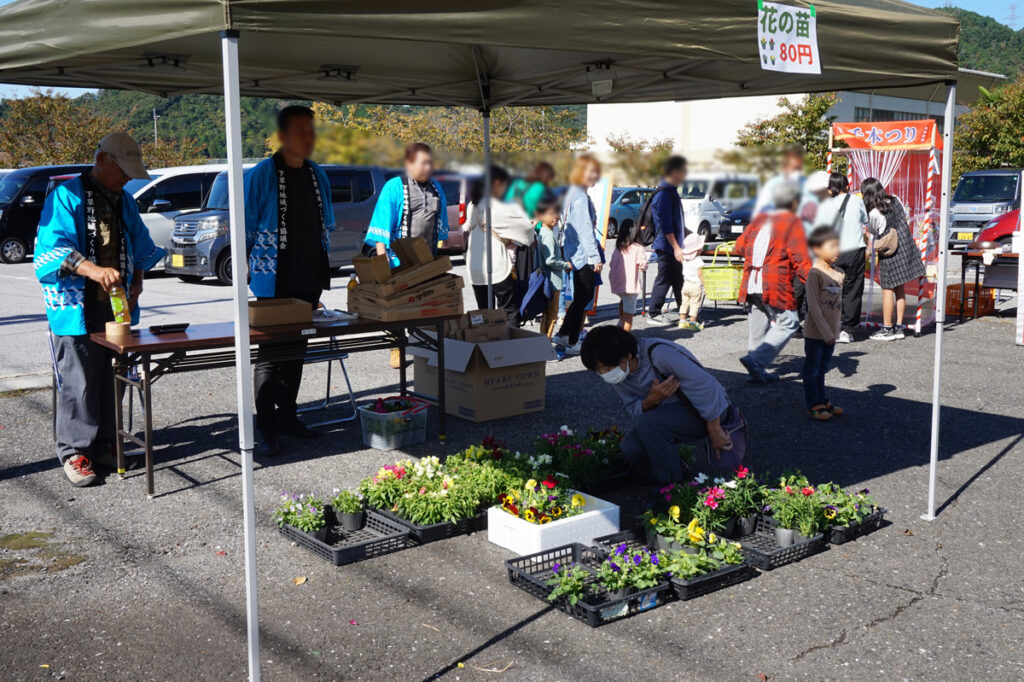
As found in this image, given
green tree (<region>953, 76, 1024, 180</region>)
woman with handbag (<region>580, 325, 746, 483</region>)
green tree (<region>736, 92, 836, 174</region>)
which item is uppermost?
green tree (<region>953, 76, 1024, 180</region>)

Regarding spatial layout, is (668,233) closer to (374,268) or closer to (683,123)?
(683,123)

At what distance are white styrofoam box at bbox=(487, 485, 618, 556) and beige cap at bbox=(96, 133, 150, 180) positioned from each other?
2.85 meters

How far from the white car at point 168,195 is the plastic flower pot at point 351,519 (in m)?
13.1

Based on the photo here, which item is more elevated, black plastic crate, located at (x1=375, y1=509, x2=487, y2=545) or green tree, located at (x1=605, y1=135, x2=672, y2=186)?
green tree, located at (x1=605, y1=135, x2=672, y2=186)

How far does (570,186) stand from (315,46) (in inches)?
86.1

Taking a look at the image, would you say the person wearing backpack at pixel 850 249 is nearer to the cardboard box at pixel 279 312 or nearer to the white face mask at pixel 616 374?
the white face mask at pixel 616 374

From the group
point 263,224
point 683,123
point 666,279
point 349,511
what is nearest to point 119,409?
point 263,224

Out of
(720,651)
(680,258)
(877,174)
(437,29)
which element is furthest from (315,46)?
(877,174)

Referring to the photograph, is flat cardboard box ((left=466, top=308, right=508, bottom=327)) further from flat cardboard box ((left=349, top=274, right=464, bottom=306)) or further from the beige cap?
the beige cap

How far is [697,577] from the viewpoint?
4.20 m

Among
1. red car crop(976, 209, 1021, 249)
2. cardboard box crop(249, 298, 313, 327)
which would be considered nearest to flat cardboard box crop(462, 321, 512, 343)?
cardboard box crop(249, 298, 313, 327)

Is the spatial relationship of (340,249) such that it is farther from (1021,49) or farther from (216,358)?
(1021,49)

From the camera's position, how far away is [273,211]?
235 inches

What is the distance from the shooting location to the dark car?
19359 millimetres
